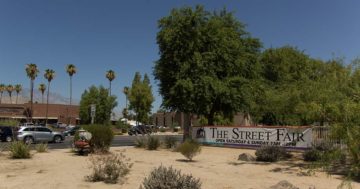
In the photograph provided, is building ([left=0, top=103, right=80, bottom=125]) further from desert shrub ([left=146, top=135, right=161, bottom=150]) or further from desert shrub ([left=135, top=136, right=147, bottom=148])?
desert shrub ([left=146, top=135, right=161, bottom=150])

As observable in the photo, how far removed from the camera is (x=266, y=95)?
1470 inches

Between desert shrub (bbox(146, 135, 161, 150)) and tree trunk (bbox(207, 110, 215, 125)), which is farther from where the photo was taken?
tree trunk (bbox(207, 110, 215, 125))

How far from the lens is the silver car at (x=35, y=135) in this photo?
36.8 meters

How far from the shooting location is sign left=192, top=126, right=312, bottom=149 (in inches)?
1052

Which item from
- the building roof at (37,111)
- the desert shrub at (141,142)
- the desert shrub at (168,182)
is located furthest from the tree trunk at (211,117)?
the building roof at (37,111)

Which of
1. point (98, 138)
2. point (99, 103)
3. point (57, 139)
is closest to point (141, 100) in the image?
point (99, 103)

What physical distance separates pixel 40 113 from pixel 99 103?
33.1m

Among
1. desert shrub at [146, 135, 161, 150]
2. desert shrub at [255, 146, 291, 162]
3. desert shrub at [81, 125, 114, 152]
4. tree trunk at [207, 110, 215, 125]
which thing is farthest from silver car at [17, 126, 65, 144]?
desert shrub at [255, 146, 291, 162]

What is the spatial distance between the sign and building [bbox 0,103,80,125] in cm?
6828

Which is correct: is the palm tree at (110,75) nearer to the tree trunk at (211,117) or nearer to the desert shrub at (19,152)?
the tree trunk at (211,117)

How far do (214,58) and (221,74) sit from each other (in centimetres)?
207

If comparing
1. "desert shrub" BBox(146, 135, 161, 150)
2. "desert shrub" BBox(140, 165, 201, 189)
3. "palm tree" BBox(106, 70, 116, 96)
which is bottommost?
"desert shrub" BBox(140, 165, 201, 189)

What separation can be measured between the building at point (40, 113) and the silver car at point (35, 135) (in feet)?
187

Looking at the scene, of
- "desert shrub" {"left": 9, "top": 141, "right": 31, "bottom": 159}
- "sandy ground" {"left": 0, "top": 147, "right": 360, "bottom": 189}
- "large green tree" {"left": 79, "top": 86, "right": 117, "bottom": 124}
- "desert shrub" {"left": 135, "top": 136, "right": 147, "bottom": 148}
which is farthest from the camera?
"large green tree" {"left": 79, "top": 86, "right": 117, "bottom": 124}
